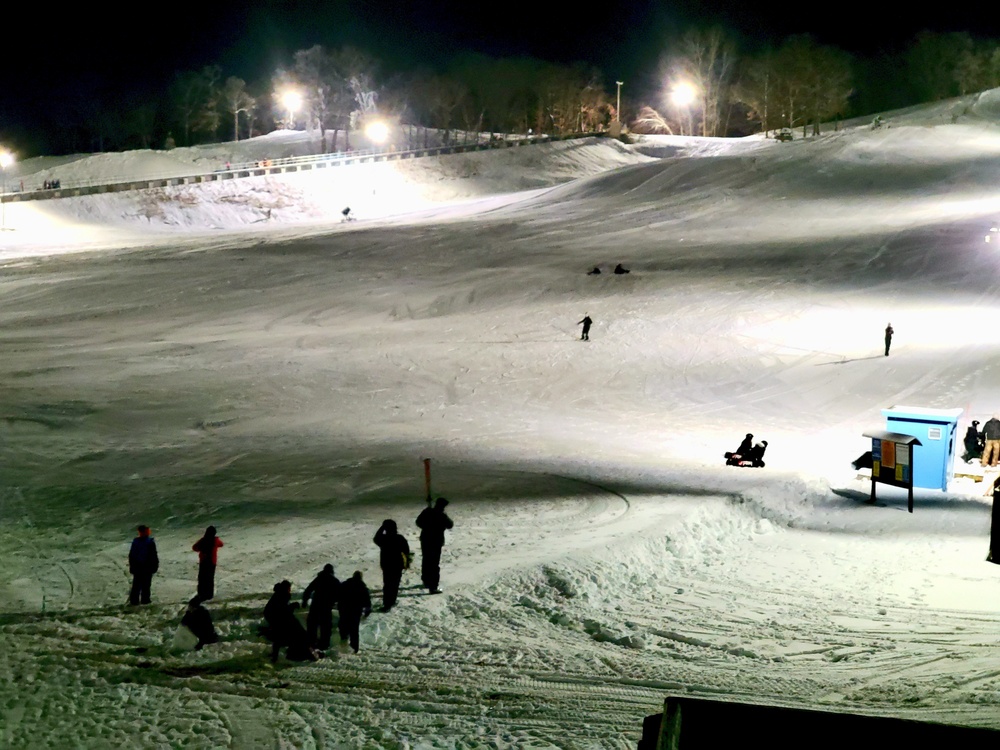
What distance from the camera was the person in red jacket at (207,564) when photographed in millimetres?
10125

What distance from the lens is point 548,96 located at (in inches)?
3593

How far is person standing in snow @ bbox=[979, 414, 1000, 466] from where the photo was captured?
1594cm

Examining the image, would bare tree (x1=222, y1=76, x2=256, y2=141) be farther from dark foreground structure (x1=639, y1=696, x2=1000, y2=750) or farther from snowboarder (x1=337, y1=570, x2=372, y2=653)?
dark foreground structure (x1=639, y1=696, x2=1000, y2=750)

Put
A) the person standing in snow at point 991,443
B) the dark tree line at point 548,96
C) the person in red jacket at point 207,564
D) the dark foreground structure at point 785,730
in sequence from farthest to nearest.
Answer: the dark tree line at point 548,96 < the person standing in snow at point 991,443 < the person in red jacket at point 207,564 < the dark foreground structure at point 785,730

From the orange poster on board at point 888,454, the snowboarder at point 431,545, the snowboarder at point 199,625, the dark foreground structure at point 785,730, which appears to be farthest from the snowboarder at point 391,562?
the orange poster on board at point 888,454

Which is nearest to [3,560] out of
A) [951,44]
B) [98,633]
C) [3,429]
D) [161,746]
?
[98,633]

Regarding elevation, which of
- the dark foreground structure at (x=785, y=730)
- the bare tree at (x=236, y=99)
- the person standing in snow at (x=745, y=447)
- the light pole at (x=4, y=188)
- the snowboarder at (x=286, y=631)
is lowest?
the snowboarder at (x=286, y=631)

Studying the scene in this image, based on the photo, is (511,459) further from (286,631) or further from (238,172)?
(238,172)

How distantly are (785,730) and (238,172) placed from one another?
175ft

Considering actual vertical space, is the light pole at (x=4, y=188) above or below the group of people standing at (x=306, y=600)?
above

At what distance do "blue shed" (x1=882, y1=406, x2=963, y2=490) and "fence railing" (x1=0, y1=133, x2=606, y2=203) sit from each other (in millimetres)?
42563

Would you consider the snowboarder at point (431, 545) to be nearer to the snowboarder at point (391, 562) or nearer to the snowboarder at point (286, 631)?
the snowboarder at point (391, 562)

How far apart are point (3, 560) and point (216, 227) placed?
37.6 m

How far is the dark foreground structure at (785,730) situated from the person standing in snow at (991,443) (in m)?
13.9
